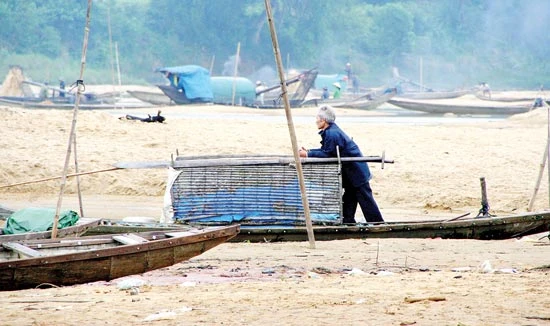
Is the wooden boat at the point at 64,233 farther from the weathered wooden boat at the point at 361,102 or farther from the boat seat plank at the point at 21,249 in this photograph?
the weathered wooden boat at the point at 361,102

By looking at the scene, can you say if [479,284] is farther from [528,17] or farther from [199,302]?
[528,17]

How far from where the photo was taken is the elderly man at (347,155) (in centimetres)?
966

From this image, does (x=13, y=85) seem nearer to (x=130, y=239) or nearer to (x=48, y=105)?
(x=48, y=105)

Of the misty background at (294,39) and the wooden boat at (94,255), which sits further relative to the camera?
the misty background at (294,39)

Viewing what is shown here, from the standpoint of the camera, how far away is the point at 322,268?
25.4ft

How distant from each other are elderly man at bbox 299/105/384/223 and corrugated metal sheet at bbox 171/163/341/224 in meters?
0.15

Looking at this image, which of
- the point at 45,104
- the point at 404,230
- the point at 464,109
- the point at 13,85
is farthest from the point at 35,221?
the point at 13,85

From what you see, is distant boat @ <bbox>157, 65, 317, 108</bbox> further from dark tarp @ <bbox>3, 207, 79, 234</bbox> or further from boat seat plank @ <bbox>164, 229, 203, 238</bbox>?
boat seat plank @ <bbox>164, 229, 203, 238</bbox>

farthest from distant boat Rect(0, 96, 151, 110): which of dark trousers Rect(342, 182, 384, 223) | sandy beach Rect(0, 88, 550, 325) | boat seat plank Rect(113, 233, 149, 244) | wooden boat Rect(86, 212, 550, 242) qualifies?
boat seat plank Rect(113, 233, 149, 244)

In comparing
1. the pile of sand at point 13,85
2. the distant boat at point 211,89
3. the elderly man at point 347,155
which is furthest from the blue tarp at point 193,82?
the elderly man at point 347,155

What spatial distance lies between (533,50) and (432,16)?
6.38 meters

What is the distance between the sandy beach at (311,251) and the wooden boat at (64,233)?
1123 mm

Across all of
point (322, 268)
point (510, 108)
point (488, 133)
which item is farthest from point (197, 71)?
point (322, 268)

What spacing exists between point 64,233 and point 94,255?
1628mm
